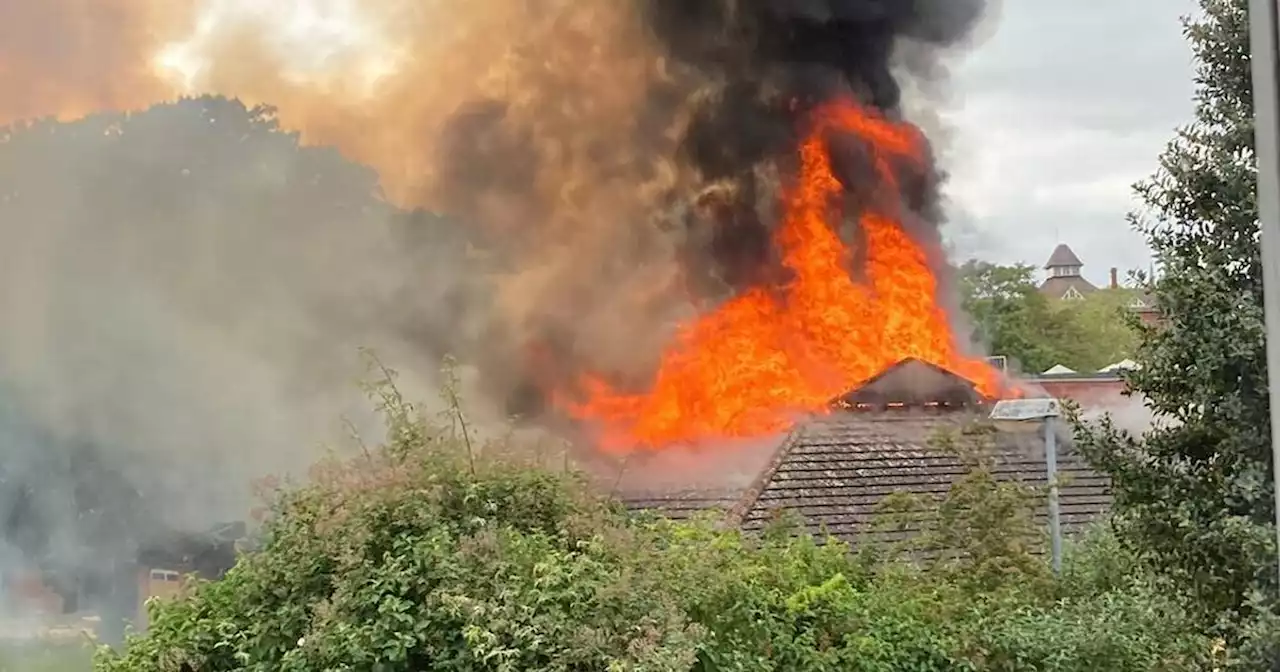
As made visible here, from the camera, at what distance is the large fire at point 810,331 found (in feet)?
11.1

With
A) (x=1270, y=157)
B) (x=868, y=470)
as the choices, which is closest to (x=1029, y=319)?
(x=868, y=470)

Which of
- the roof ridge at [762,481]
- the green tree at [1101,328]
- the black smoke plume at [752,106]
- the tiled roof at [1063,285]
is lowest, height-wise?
the roof ridge at [762,481]

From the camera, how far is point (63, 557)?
2.78 meters

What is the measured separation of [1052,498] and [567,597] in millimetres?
1523

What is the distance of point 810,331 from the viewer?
3.58m

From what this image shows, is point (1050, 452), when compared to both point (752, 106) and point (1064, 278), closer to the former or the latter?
point (1064, 278)

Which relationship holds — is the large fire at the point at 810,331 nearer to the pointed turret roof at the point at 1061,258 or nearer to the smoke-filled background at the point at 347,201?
the smoke-filled background at the point at 347,201

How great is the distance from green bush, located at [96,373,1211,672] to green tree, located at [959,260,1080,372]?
1.99 ft

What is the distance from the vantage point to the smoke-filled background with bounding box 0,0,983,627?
287cm

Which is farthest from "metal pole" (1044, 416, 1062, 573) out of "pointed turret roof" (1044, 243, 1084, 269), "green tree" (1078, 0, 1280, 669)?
"pointed turret roof" (1044, 243, 1084, 269)

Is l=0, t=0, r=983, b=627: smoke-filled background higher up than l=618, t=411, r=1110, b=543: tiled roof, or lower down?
higher up

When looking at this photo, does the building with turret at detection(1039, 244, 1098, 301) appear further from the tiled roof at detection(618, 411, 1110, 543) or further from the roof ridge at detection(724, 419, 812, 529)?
the roof ridge at detection(724, 419, 812, 529)

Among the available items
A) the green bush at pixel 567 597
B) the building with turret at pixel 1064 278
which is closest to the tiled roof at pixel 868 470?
the green bush at pixel 567 597

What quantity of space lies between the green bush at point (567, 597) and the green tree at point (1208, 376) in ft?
0.68
